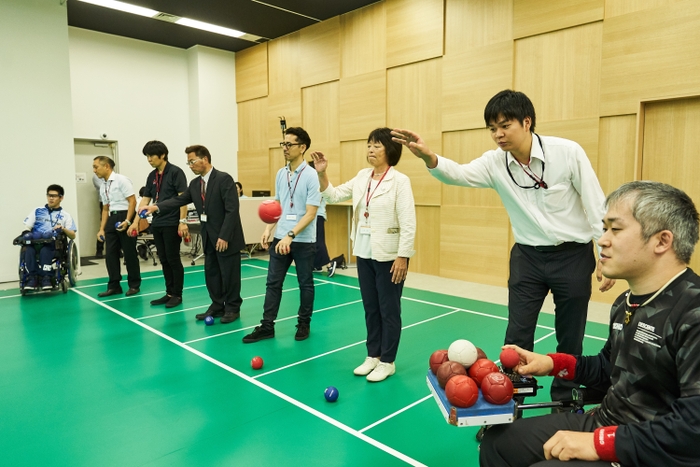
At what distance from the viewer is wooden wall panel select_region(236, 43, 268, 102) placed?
1029 centimetres

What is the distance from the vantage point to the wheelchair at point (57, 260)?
6.15m

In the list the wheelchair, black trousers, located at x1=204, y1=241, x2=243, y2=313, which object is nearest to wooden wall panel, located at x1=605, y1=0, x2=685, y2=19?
black trousers, located at x1=204, y1=241, x2=243, y2=313

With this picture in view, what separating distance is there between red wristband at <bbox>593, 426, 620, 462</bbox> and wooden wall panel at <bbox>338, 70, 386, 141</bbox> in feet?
23.0

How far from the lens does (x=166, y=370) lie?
12.2ft

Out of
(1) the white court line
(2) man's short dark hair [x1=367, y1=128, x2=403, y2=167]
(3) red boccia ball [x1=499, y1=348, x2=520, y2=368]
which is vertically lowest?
(1) the white court line

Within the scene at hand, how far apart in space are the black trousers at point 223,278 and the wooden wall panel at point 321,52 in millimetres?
4912

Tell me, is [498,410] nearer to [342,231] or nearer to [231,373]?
[231,373]

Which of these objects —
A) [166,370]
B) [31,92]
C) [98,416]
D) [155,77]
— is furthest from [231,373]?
[155,77]

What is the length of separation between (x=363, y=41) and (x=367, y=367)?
6319mm

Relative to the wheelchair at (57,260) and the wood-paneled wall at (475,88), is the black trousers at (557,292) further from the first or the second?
the wheelchair at (57,260)

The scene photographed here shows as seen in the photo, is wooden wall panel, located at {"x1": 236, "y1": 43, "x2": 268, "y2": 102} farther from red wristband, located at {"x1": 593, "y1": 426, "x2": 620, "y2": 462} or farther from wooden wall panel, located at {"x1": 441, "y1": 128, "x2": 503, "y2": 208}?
red wristband, located at {"x1": 593, "y1": 426, "x2": 620, "y2": 462}

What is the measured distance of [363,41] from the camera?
27.1 feet

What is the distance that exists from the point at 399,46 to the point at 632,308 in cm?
697

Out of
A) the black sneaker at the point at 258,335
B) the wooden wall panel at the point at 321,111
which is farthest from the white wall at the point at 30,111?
the black sneaker at the point at 258,335
